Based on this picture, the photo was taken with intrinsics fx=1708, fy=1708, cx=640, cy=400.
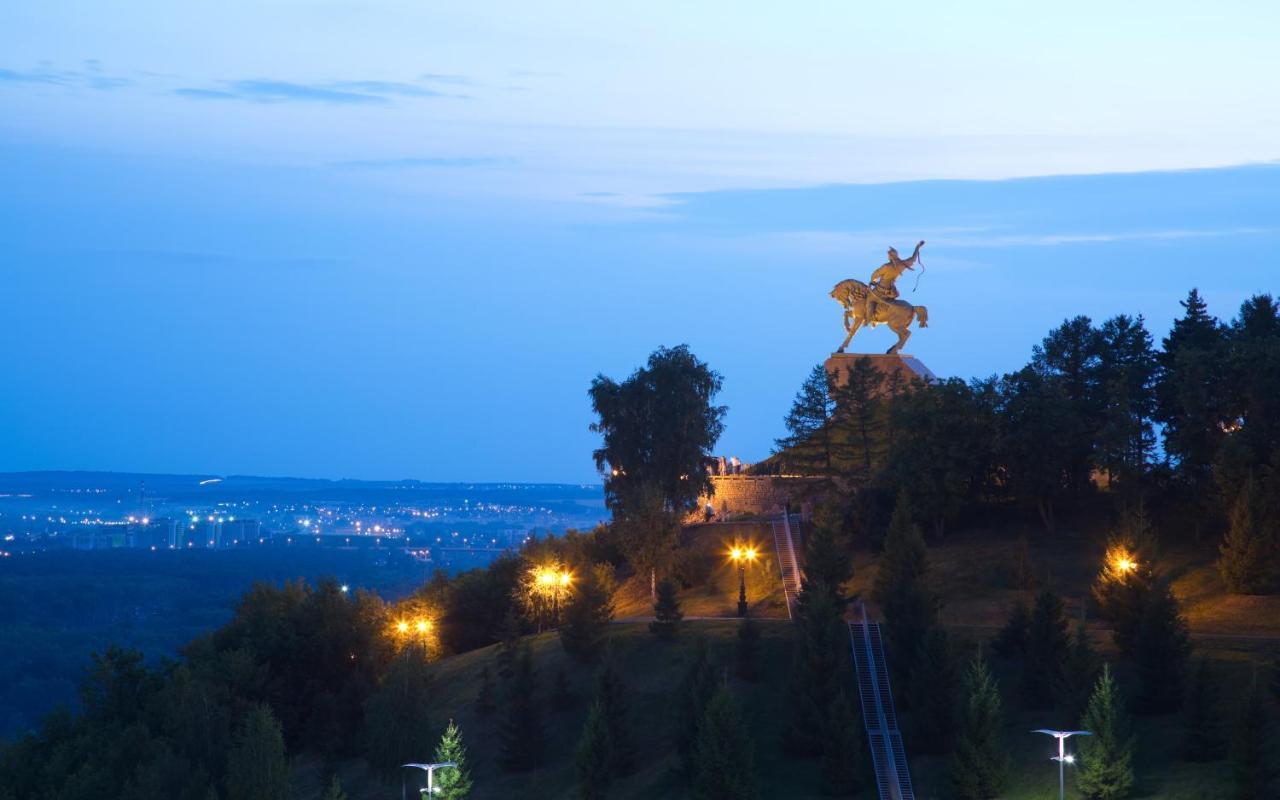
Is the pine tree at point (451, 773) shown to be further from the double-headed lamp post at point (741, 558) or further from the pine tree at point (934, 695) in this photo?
the double-headed lamp post at point (741, 558)

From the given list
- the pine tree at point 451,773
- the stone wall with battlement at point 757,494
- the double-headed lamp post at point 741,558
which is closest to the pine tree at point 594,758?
the pine tree at point 451,773

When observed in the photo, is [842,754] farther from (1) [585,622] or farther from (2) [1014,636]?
(1) [585,622]

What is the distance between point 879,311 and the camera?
96.0m

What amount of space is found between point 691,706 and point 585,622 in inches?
473

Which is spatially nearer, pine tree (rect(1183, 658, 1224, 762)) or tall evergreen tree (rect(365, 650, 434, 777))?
pine tree (rect(1183, 658, 1224, 762))

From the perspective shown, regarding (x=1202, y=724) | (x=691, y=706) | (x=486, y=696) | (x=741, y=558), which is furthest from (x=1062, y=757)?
(x=741, y=558)

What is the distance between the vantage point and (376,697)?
227 feet

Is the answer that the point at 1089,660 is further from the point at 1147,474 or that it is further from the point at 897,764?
the point at 1147,474

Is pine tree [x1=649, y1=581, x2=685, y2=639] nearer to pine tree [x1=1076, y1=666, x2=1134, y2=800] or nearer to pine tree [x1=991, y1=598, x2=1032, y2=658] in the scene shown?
pine tree [x1=991, y1=598, x2=1032, y2=658]

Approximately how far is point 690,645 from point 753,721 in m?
7.15

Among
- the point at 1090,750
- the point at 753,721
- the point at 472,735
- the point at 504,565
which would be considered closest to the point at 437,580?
the point at 504,565

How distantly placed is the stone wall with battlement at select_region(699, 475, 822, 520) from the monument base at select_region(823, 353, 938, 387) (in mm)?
6248

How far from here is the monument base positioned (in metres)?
95.3

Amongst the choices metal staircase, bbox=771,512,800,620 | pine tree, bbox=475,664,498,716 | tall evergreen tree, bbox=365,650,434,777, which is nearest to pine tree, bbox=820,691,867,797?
tall evergreen tree, bbox=365,650,434,777
